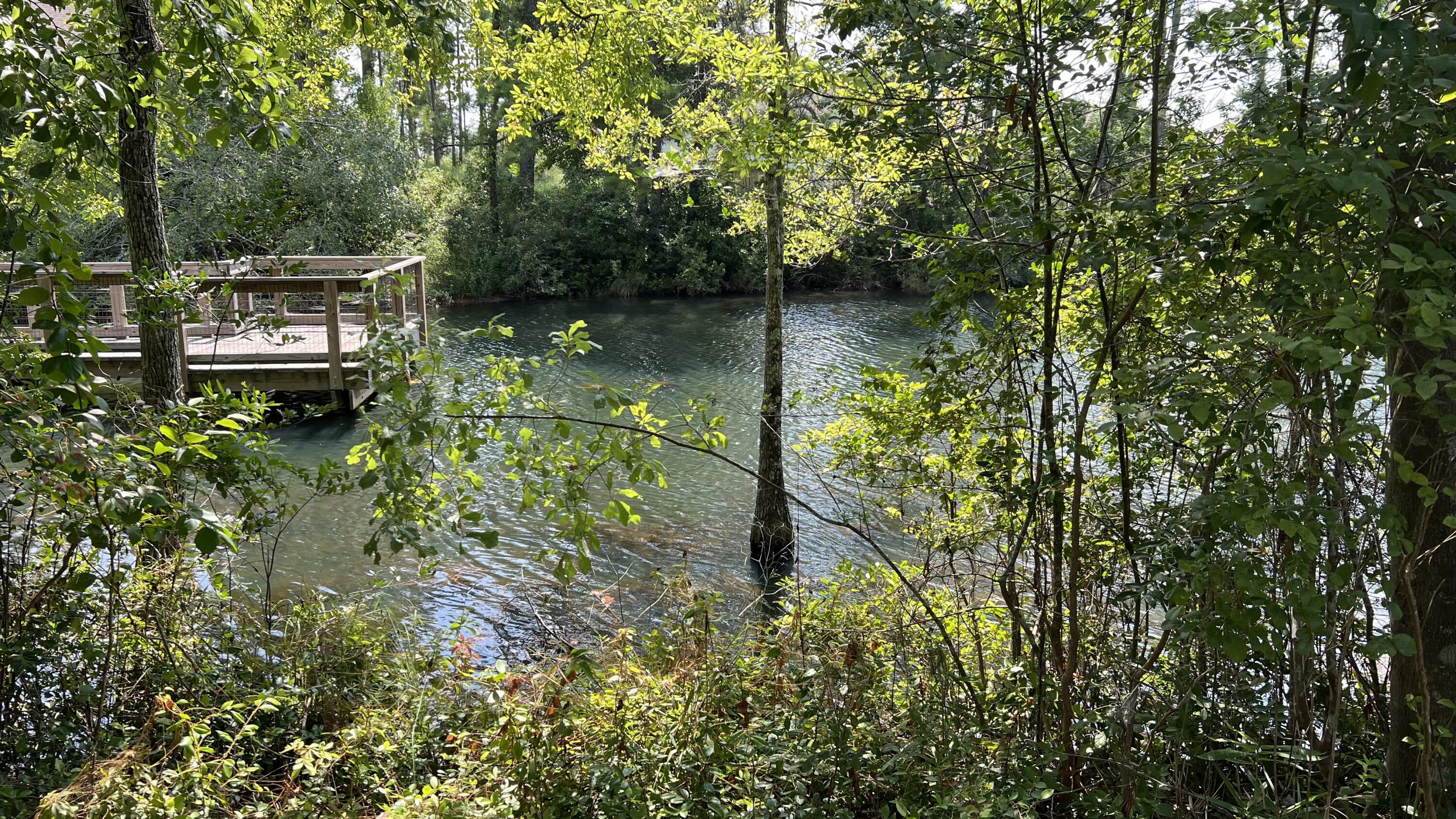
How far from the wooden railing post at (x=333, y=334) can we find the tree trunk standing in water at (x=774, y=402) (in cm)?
529

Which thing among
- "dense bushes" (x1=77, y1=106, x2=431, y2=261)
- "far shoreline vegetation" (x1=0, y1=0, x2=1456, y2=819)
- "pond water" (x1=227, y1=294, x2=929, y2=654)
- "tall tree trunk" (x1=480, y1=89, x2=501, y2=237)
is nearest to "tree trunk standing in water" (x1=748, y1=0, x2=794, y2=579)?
"pond water" (x1=227, y1=294, x2=929, y2=654)

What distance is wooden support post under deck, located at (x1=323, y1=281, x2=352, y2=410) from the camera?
1079 centimetres

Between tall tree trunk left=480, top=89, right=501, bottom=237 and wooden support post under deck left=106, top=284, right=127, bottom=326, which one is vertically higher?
tall tree trunk left=480, top=89, right=501, bottom=237

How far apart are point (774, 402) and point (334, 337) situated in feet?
20.7

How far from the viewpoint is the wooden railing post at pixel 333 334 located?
1079 centimetres

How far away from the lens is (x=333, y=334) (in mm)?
11258

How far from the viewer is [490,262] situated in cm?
2655

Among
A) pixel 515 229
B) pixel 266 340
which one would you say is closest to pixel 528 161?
pixel 515 229

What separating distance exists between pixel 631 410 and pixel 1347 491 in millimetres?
2116

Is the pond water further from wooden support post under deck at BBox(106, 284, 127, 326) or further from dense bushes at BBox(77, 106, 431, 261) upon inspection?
dense bushes at BBox(77, 106, 431, 261)

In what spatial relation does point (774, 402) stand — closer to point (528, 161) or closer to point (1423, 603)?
point (1423, 603)

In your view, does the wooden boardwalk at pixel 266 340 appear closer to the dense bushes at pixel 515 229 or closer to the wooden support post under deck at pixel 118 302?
the wooden support post under deck at pixel 118 302

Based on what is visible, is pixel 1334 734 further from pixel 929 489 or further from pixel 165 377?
pixel 165 377

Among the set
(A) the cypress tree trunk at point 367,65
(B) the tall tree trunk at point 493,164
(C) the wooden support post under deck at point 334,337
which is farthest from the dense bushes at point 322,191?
(C) the wooden support post under deck at point 334,337
